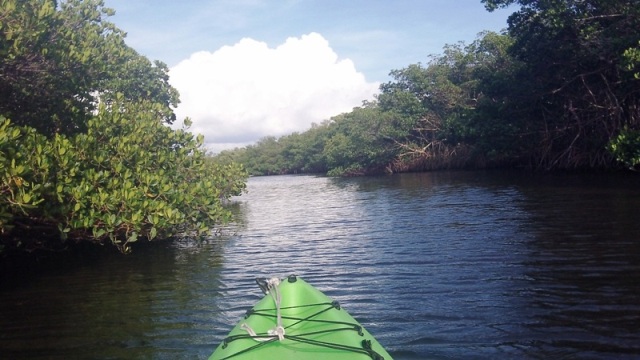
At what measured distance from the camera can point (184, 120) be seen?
14648 mm

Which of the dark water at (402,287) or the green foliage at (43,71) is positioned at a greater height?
the green foliage at (43,71)

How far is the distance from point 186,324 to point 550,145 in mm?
21607

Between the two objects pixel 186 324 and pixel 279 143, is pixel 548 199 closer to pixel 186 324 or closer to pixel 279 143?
pixel 186 324

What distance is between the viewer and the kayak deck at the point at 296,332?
404cm

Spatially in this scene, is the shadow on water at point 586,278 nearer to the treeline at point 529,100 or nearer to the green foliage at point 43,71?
the treeline at point 529,100

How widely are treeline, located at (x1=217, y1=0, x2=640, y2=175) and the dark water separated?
659cm

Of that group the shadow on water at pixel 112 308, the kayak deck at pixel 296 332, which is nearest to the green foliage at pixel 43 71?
the shadow on water at pixel 112 308

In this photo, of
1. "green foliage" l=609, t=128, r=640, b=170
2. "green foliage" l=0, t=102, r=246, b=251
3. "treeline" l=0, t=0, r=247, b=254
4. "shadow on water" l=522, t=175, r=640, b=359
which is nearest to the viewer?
"shadow on water" l=522, t=175, r=640, b=359

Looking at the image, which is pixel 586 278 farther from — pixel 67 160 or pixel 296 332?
pixel 67 160

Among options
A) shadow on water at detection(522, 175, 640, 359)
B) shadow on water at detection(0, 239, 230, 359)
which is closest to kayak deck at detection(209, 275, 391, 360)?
shadow on water at detection(0, 239, 230, 359)

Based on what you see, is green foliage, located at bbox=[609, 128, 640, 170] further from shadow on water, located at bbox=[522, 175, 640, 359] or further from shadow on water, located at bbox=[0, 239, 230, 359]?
shadow on water, located at bbox=[0, 239, 230, 359]

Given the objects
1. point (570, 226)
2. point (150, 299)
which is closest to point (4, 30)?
point (150, 299)

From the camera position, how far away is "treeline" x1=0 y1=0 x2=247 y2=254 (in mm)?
8023

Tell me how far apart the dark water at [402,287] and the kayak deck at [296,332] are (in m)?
1.06
